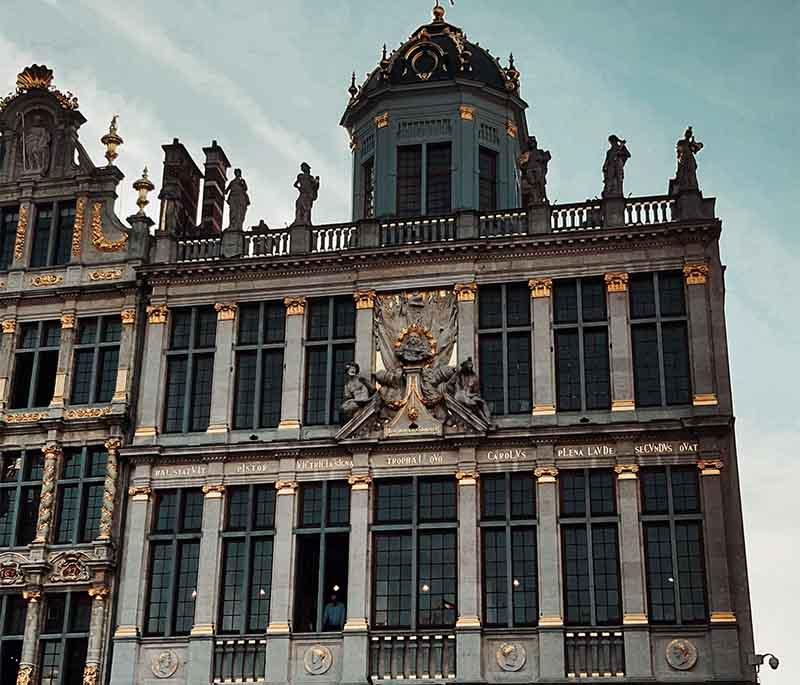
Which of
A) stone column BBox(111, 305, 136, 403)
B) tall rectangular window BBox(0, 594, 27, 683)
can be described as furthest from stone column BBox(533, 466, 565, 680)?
tall rectangular window BBox(0, 594, 27, 683)

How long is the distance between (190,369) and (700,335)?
13.3 metres

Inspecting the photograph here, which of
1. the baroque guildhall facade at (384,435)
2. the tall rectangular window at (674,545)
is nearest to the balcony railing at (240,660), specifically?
the baroque guildhall facade at (384,435)

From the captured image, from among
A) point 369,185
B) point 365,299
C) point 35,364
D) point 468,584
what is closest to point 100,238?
point 35,364

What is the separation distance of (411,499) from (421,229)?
7467 mm

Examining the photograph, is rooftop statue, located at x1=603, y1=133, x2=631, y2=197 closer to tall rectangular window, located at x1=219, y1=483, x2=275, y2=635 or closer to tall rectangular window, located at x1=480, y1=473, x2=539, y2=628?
tall rectangular window, located at x1=480, y1=473, x2=539, y2=628

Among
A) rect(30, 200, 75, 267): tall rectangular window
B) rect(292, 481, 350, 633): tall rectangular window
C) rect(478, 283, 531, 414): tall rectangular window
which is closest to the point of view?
rect(292, 481, 350, 633): tall rectangular window

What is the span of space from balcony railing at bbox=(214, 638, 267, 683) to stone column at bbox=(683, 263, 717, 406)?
12.1 meters

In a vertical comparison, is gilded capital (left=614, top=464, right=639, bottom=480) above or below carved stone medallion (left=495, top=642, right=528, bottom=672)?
above

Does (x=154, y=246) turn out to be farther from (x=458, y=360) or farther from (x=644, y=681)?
(x=644, y=681)

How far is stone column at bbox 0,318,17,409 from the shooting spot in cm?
3738

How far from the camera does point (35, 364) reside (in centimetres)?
3759

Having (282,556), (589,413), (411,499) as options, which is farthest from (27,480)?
(589,413)

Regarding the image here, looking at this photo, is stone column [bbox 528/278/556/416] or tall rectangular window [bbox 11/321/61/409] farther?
tall rectangular window [bbox 11/321/61/409]

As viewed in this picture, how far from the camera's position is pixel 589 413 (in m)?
33.7
